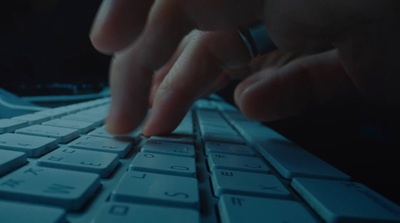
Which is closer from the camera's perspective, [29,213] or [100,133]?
[29,213]

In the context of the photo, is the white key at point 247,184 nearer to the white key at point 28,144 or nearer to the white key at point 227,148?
the white key at point 227,148

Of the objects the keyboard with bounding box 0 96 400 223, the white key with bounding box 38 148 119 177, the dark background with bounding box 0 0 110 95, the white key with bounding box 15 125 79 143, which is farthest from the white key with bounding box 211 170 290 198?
the dark background with bounding box 0 0 110 95

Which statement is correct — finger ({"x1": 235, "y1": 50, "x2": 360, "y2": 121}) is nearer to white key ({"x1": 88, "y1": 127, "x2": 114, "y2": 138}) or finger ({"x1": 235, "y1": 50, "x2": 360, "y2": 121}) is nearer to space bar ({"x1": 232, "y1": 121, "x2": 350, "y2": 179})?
space bar ({"x1": 232, "y1": 121, "x2": 350, "y2": 179})

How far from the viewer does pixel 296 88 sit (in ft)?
2.05

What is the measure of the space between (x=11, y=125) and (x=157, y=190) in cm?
28

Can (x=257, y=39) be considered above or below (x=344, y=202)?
above

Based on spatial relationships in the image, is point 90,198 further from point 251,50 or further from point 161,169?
point 251,50

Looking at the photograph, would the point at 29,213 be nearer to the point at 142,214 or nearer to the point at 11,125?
the point at 142,214

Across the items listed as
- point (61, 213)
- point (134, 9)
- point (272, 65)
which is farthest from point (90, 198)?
point (272, 65)

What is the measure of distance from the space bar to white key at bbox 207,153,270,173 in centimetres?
2

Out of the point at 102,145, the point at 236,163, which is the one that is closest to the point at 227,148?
the point at 236,163

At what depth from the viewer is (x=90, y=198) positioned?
239 millimetres

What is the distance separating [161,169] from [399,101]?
0.58 metres

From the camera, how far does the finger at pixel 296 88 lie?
618mm
